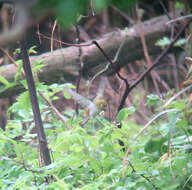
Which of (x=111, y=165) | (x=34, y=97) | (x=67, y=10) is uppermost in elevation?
(x=67, y=10)

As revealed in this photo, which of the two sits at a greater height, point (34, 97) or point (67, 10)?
point (67, 10)

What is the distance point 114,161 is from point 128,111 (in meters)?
0.15

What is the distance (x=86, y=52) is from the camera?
8.80 ft

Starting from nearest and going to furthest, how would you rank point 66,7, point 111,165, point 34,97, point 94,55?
point 66,7 → point 111,165 → point 34,97 → point 94,55

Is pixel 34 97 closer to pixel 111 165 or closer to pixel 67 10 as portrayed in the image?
pixel 111 165

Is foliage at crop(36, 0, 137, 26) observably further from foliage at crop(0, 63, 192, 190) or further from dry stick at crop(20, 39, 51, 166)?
dry stick at crop(20, 39, 51, 166)

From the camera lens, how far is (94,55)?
2.66 m

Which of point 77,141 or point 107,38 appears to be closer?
point 77,141

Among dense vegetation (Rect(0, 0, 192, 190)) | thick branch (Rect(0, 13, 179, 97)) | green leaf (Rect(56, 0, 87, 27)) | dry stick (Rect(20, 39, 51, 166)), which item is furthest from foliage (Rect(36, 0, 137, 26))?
thick branch (Rect(0, 13, 179, 97))

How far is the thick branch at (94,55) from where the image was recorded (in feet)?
7.80

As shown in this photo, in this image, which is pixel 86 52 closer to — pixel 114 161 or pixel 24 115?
pixel 24 115

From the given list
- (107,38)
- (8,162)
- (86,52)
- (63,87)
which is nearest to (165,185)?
(8,162)

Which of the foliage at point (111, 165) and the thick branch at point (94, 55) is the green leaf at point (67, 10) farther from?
the thick branch at point (94, 55)

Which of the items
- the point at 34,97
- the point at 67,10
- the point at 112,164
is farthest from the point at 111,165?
the point at 67,10
